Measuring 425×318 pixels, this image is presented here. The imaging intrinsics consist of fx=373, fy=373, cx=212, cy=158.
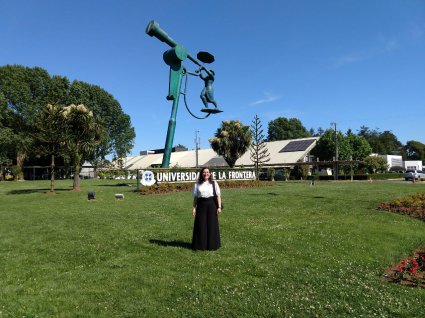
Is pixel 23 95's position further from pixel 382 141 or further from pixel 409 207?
pixel 382 141

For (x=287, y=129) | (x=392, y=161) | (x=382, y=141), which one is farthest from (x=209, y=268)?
(x=382, y=141)

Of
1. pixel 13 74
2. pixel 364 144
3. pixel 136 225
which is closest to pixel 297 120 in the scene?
pixel 364 144

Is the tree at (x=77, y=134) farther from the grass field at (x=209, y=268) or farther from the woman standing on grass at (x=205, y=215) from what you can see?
the woman standing on grass at (x=205, y=215)

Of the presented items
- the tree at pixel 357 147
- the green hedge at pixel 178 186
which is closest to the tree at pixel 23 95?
the green hedge at pixel 178 186

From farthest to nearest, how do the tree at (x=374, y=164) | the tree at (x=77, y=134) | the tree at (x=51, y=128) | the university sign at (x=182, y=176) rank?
the tree at (x=374, y=164) < the tree at (x=77, y=134) < the tree at (x=51, y=128) < the university sign at (x=182, y=176)

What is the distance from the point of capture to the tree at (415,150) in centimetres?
11644

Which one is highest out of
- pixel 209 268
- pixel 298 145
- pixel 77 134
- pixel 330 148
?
pixel 298 145

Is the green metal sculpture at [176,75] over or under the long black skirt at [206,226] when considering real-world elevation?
over

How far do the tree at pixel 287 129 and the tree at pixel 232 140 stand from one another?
47.4 metres

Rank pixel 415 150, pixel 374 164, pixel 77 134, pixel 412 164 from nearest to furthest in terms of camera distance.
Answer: pixel 77 134 < pixel 374 164 < pixel 412 164 < pixel 415 150

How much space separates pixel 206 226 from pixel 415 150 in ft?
421

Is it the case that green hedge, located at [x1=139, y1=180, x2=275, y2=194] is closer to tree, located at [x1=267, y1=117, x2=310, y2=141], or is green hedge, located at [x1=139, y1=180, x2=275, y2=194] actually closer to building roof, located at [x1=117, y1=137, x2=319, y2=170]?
building roof, located at [x1=117, y1=137, x2=319, y2=170]

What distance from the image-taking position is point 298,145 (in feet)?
210

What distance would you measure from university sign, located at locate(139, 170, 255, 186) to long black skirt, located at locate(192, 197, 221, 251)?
1781cm
